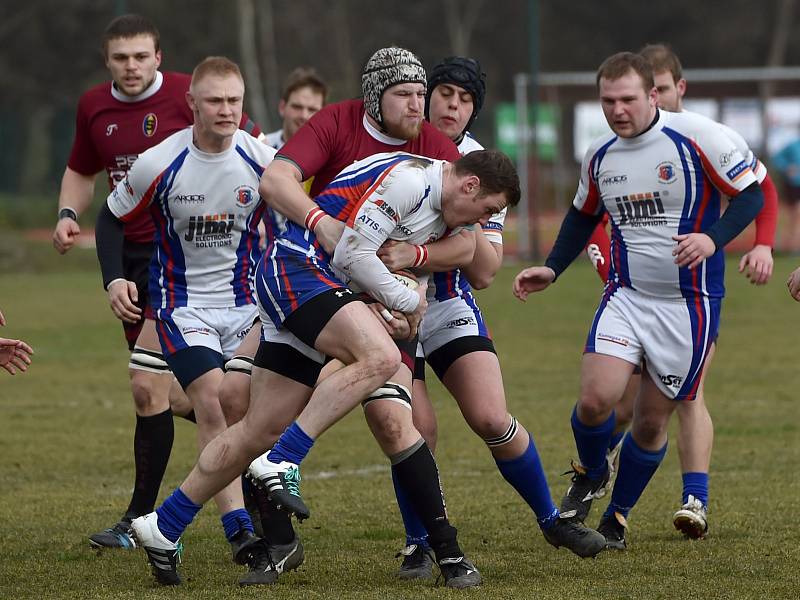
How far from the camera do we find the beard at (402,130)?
5.39 meters

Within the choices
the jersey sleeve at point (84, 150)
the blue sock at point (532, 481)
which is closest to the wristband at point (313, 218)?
the blue sock at point (532, 481)

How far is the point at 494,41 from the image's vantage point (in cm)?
4750

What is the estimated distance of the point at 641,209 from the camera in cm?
626

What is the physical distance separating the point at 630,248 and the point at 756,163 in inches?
28.1

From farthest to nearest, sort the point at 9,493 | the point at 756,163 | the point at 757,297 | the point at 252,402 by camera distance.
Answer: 1. the point at 757,297
2. the point at 9,493
3. the point at 756,163
4. the point at 252,402

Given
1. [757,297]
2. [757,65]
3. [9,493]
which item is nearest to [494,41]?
[757,65]

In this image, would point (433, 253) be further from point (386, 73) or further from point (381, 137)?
point (386, 73)

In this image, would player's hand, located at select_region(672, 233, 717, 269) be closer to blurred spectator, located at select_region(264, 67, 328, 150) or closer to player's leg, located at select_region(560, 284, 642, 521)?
player's leg, located at select_region(560, 284, 642, 521)

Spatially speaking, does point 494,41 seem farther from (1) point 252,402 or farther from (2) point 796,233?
(1) point 252,402

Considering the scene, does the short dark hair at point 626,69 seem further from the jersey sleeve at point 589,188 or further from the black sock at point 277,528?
the black sock at point 277,528

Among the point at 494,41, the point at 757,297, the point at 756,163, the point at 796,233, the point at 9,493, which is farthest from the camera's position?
the point at 494,41

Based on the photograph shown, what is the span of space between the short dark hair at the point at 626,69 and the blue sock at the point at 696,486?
1770 mm

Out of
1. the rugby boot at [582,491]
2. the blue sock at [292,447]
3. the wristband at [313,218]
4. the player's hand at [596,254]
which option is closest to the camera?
the blue sock at [292,447]

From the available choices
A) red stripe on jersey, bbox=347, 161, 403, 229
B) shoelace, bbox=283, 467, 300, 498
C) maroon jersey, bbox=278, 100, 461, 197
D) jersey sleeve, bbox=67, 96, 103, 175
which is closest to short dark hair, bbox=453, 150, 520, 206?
red stripe on jersey, bbox=347, 161, 403, 229
